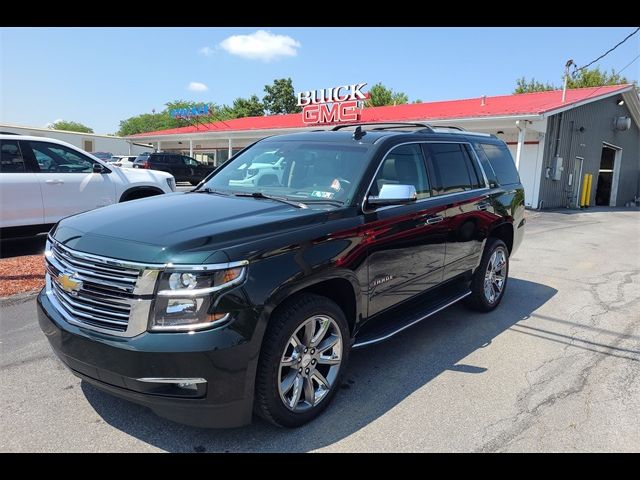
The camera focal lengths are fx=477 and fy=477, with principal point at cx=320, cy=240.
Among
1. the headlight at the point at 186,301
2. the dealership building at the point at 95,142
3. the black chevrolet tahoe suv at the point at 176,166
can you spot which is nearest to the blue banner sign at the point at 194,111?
the black chevrolet tahoe suv at the point at 176,166

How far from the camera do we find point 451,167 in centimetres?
482

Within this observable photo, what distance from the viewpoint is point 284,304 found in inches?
115

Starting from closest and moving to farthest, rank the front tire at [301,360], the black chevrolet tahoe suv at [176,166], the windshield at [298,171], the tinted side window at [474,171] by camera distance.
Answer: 1. the front tire at [301,360]
2. the windshield at [298,171]
3. the tinted side window at [474,171]
4. the black chevrolet tahoe suv at [176,166]

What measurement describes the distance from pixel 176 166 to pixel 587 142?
2053 centimetres

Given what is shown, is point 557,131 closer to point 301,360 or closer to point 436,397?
point 436,397

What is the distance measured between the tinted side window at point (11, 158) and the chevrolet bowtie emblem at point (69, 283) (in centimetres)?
539

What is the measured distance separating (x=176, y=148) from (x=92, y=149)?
63.4ft

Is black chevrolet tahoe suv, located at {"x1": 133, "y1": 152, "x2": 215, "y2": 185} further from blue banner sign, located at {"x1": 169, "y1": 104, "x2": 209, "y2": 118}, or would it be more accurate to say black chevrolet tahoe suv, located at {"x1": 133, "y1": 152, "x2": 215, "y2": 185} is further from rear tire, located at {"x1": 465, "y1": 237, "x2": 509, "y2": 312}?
rear tire, located at {"x1": 465, "y1": 237, "x2": 509, "y2": 312}

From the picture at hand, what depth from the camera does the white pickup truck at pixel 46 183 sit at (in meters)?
7.20

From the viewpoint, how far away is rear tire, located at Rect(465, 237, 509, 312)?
535 centimetres

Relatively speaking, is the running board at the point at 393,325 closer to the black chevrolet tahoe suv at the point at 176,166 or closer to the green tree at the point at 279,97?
the black chevrolet tahoe suv at the point at 176,166

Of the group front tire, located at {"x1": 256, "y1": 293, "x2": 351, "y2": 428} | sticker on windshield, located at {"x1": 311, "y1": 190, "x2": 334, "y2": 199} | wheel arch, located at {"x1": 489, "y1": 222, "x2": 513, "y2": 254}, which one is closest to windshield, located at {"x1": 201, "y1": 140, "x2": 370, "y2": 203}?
sticker on windshield, located at {"x1": 311, "y1": 190, "x2": 334, "y2": 199}

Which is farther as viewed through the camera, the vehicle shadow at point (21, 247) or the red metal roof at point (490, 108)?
the red metal roof at point (490, 108)
